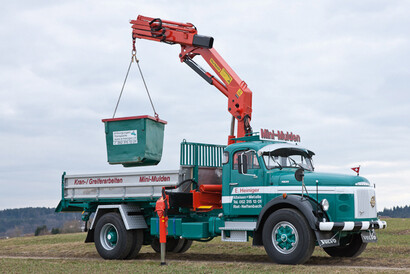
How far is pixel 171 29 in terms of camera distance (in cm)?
1812

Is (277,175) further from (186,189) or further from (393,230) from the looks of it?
(393,230)

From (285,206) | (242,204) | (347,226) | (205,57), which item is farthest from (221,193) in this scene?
(205,57)

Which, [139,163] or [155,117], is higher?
[155,117]

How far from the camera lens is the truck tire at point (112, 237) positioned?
16250 millimetres

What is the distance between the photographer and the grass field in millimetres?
12812

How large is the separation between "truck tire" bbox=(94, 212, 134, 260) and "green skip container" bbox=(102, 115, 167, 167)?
5.52ft

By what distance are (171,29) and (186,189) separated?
17.8 feet

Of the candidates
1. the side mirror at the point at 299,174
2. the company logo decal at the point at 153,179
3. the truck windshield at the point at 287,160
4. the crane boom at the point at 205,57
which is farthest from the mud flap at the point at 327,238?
the company logo decal at the point at 153,179

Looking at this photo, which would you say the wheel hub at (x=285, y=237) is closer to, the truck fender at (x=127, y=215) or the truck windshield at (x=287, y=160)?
the truck windshield at (x=287, y=160)

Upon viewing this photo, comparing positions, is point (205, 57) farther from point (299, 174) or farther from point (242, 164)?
point (299, 174)

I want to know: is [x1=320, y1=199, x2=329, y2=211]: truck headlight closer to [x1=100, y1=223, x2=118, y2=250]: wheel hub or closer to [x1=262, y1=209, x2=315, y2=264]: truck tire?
[x1=262, y1=209, x2=315, y2=264]: truck tire

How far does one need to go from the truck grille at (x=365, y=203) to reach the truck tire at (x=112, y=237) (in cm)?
643

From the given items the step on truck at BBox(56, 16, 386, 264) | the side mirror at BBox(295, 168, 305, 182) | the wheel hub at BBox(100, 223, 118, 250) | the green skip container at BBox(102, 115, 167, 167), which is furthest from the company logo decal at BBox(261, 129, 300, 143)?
the wheel hub at BBox(100, 223, 118, 250)

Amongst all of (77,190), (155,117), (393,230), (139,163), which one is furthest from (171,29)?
(393,230)
